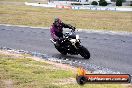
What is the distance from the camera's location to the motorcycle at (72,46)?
17.2 m

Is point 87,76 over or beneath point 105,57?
over

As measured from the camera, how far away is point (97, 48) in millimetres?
20250

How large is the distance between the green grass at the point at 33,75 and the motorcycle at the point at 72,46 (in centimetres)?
219

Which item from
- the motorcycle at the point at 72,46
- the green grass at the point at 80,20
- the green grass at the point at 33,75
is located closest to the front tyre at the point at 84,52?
the motorcycle at the point at 72,46

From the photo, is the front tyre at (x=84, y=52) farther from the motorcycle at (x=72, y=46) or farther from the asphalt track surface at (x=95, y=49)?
the asphalt track surface at (x=95, y=49)

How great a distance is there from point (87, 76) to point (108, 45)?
48.3 ft

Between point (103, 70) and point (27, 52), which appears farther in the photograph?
point (27, 52)

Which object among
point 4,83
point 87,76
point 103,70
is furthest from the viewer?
point 103,70

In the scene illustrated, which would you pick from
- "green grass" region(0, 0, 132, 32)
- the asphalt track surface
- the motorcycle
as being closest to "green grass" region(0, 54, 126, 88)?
the asphalt track surface

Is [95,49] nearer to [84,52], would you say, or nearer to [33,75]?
[84,52]

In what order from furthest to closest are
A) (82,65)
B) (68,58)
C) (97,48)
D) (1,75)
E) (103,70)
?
1. (97,48)
2. (68,58)
3. (82,65)
4. (103,70)
5. (1,75)

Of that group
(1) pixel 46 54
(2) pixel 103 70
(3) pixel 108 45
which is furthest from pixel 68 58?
(3) pixel 108 45

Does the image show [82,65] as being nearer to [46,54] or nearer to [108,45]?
[46,54]

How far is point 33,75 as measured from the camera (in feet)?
42.1
